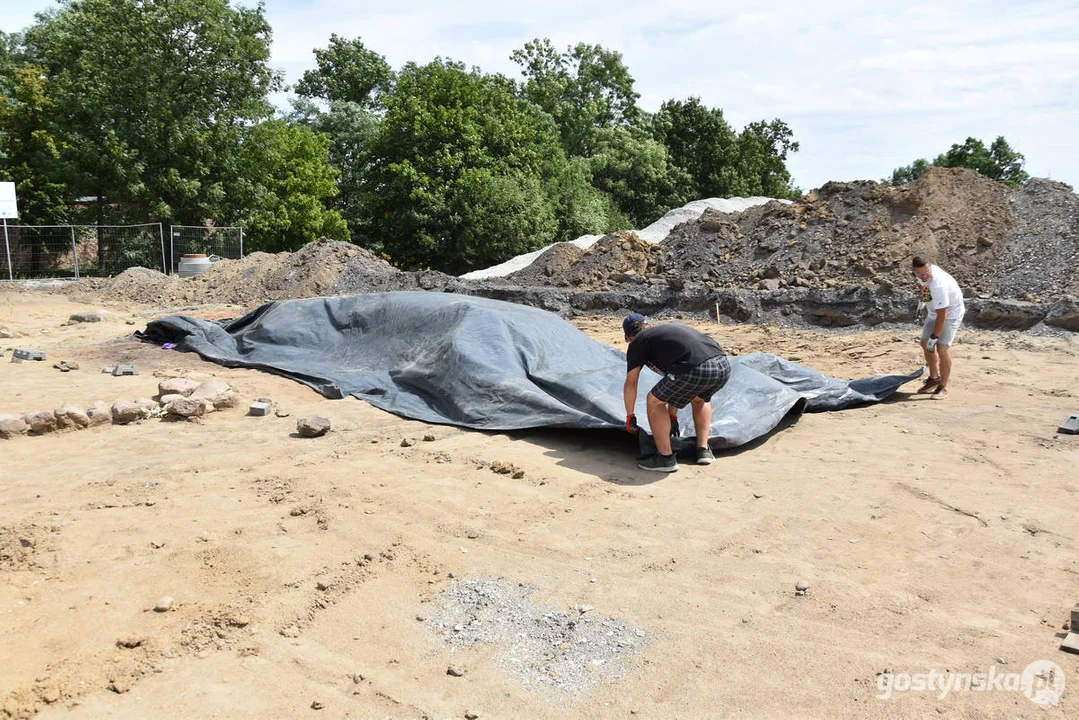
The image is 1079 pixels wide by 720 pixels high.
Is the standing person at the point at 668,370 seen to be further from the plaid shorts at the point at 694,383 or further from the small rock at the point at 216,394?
the small rock at the point at 216,394

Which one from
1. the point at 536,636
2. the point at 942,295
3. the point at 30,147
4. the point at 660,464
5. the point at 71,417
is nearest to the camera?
the point at 536,636

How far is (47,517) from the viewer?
14.5ft

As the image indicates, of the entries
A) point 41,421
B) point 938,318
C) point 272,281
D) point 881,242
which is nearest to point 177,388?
point 41,421

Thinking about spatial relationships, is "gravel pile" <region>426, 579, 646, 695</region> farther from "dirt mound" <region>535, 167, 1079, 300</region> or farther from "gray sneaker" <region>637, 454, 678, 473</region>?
"dirt mound" <region>535, 167, 1079, 300</region>

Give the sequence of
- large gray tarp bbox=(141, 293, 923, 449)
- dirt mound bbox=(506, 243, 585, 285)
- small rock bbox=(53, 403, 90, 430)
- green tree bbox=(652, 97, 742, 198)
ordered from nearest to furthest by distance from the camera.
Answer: small rock bbox=(53, 403, 90, 430), large gray tarp bbox=(141, 293, 923, 449), dirt mound bbox=(506, 243, 585, 285), green tree bbox=(652, 97, 742, 198)

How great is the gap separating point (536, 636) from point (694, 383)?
232 cm

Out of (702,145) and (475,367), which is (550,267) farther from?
(702,145)

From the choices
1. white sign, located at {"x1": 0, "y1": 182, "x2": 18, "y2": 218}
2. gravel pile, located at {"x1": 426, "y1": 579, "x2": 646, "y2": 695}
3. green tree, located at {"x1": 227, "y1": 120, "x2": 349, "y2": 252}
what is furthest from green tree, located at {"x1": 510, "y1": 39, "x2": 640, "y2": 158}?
gravel pile, located at {"x1": 426, "y1": 579, "x2": 646, "y2": 695}

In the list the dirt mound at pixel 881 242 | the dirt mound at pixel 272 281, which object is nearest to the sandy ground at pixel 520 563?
the dirt mound at pixel 881 242

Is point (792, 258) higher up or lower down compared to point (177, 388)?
higher up

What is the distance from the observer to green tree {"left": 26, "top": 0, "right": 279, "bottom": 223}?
65.6ft

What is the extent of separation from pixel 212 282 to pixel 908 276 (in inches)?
543

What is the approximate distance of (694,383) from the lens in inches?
203

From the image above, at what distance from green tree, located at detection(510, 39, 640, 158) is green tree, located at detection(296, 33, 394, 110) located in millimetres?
7119
